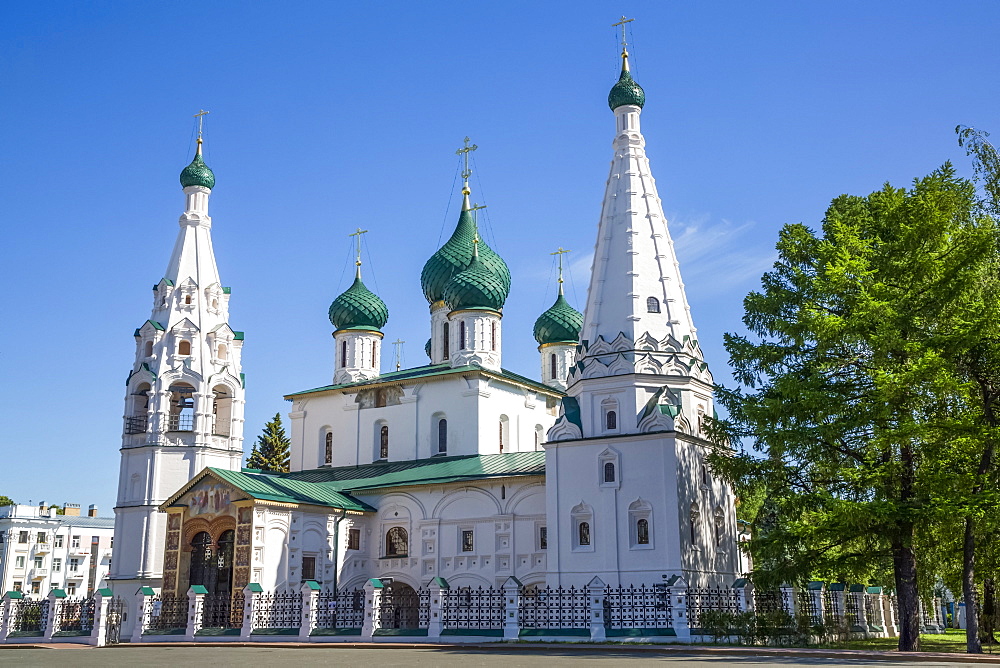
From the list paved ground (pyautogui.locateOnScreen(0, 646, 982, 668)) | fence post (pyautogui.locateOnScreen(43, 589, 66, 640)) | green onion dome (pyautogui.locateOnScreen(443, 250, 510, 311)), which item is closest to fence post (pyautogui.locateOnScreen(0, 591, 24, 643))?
fence post (pyautogui.locateOnScreen(43, 589, 66, 640))

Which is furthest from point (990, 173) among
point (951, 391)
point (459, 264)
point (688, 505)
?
point (459, 264)

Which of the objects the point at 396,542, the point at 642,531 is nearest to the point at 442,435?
the point at 396,542

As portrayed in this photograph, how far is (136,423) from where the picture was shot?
29641mm

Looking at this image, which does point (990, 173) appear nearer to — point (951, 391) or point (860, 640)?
point (951, 391)

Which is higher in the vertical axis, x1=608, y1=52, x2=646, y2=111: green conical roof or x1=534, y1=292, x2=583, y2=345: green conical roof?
x1=608, y1=52, x2=646, y2=111: green conical roof

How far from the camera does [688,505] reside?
2219cm

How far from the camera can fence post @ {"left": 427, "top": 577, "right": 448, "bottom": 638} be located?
19.3 meters

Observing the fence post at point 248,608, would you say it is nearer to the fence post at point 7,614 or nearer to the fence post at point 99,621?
the fence post at point 99,621

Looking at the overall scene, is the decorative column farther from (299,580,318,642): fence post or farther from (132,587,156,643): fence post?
(132,587,156,643): fence post

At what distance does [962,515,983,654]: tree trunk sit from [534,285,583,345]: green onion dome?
18.7 metres

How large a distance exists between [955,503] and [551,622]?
7.57m

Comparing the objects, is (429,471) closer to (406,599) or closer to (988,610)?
(406,599)

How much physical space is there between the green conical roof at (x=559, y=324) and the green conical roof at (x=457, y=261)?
3.24 m

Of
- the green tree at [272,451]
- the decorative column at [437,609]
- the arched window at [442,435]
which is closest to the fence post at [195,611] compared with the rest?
the decorative column at [437,609]
